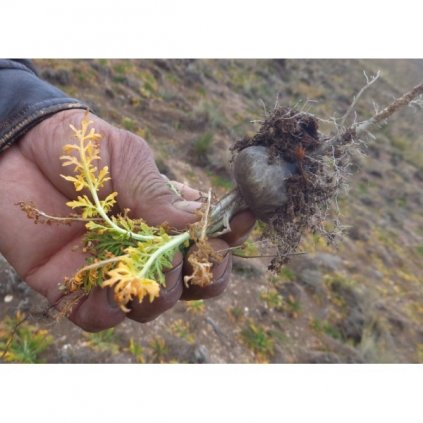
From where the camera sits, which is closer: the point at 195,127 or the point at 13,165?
the point at 13,165

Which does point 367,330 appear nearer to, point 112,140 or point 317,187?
point 317,187

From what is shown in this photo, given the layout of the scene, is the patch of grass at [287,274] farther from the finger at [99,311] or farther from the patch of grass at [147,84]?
the patch of grass at [147,84]

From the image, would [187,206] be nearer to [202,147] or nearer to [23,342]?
[23,342]

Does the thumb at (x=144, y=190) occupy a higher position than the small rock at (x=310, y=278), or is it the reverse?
the thumb at (x=144, y=190)

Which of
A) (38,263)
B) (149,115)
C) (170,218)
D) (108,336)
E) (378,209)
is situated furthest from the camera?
(378,209)

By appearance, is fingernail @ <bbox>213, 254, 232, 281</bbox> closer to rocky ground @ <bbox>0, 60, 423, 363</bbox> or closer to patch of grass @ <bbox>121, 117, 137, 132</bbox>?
rocky ground @ <bbox>0, 60, 423, 363</bbox>

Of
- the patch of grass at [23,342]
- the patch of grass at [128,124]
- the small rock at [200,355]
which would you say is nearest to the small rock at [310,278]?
the small rock at [200,355]

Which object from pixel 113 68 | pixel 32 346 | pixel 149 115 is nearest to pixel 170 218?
pixel 32 346
